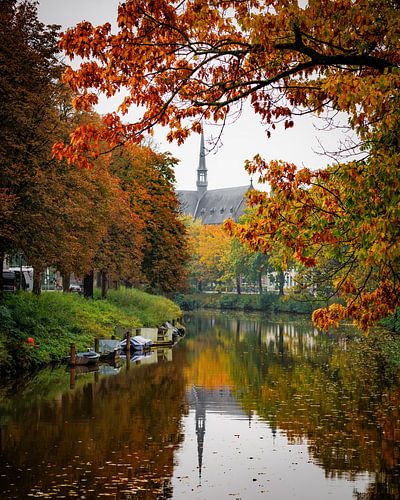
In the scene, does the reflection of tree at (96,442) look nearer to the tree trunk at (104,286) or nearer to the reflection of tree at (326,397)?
the reflection of tree at (326,397)

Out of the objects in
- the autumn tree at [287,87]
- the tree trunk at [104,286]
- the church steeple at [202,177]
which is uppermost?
the church steeple at [202,177]

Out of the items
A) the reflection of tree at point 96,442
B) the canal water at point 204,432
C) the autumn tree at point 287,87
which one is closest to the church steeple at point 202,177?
the canal water at point 204,432

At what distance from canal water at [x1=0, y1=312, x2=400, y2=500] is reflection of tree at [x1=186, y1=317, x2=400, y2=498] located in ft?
0.16

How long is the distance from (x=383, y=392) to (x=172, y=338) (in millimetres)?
25838

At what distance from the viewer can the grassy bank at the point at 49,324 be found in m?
30.1

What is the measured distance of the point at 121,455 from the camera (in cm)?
1656

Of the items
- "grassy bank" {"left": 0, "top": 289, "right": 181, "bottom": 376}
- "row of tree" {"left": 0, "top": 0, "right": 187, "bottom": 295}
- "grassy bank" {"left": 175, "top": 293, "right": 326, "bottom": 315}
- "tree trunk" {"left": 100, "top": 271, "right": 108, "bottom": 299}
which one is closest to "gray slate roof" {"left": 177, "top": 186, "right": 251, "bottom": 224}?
"grassy bank" {"left": 175, "top": 293, "right": 326, "bottom": 315}

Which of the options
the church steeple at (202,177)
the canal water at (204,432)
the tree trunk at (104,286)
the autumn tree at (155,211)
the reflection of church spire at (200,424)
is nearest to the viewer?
the canal water at (204,432)

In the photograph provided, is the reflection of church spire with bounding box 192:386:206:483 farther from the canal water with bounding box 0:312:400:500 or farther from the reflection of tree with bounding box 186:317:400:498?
the reflection of tree with bounding box 186:317:400:498

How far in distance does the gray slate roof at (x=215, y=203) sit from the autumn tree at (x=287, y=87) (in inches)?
5857

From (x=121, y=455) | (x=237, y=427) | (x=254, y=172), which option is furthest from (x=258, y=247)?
(x=237, y=427)

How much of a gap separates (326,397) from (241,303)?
249 ft

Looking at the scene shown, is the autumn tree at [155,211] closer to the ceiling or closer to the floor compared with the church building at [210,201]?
closer to the floor

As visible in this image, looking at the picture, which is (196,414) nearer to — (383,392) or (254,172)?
(383,392)
